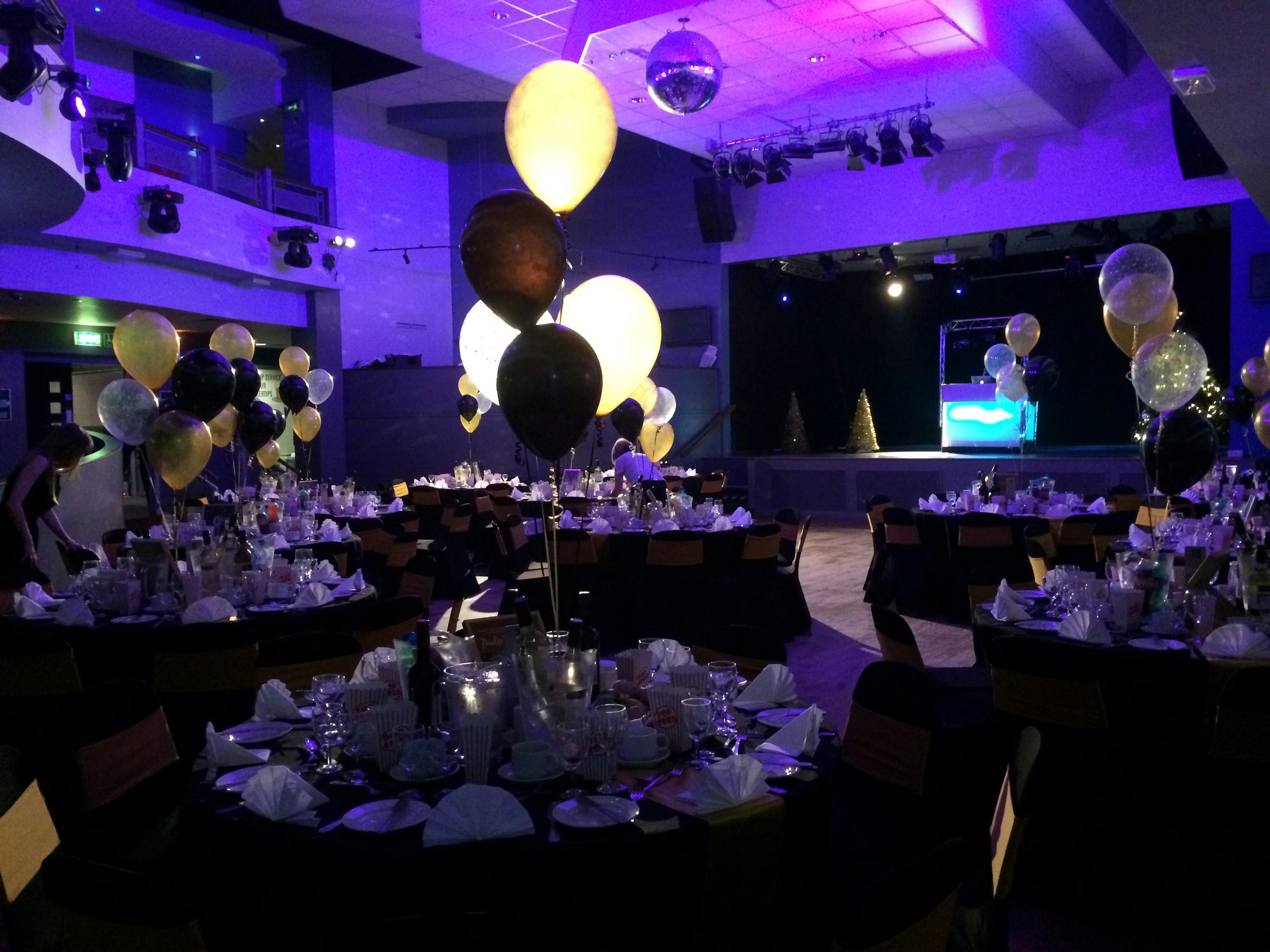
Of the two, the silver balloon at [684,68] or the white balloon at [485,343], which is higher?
the silver balloon at [684,68]

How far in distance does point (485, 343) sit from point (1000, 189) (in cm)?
1133

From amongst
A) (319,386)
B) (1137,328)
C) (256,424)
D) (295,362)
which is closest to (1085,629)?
(1137,328)

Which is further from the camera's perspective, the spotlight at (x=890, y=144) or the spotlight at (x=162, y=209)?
the spotlight at (x=890, y=144)

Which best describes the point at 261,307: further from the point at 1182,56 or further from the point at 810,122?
the point at 1182,56


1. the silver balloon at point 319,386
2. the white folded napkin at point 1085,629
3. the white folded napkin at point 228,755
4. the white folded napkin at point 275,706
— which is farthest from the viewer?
the silver balloon at point 319,386

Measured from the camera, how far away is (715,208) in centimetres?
1559

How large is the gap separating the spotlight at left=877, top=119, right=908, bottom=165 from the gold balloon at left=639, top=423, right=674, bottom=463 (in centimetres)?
439

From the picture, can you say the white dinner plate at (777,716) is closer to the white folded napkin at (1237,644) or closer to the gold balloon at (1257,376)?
the white folded napkin at (1237,644)

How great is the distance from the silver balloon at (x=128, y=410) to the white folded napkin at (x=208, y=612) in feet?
8.33

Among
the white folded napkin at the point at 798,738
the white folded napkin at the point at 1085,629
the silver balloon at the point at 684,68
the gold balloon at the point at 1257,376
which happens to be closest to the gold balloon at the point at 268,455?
the silver balloon at the point at 684,68

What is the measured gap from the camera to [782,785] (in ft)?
7.15

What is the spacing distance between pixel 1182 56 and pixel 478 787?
14.4 feet

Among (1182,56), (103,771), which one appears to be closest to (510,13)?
(1182,56)

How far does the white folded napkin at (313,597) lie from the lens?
171 inches
